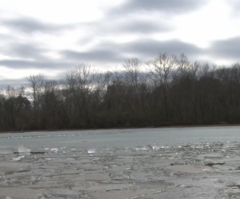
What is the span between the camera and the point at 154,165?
14445mm

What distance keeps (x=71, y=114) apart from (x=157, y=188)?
78810mm

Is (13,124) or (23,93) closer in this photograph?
(13,124)

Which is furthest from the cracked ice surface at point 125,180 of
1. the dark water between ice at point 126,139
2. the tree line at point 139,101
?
the tree line at point 139,101

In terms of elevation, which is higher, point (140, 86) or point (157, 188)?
point (140, 86)

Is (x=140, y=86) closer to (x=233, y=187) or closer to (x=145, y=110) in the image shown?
(x=145, y=110)

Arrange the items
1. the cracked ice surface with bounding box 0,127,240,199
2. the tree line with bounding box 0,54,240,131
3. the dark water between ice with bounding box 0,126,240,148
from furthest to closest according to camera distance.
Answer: the tree line with bounding box 0,54,240,131
the dark water between ice with bounding box 0,126,240,148
the cracked ice surface with bounding box 0,127,240,199

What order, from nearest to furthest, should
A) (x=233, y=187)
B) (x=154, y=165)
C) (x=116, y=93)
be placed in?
(x=233, y=187) < (x=154, y=165) < (x=116, y=93)

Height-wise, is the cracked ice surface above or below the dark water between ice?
below

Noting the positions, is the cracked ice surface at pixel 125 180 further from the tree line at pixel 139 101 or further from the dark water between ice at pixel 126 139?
the tree line at pixel 139 101

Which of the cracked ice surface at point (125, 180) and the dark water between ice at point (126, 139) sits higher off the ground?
the dark water between ice at point (126, 139)

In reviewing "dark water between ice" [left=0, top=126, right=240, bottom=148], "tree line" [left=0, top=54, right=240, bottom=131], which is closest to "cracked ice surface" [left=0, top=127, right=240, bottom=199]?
"dark water between ice" [left=0, top=126, right=240, bottom=148]

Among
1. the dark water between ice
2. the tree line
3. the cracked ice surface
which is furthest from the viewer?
the tree line

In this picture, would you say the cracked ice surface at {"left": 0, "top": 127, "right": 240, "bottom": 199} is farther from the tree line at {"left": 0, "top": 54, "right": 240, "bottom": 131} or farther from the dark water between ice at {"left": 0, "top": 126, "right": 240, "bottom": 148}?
the tree line at {"left": 0, "top": 54, "right": 240, "bottom": 131}

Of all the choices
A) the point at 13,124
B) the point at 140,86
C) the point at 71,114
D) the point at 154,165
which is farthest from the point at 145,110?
the point at 154,165
